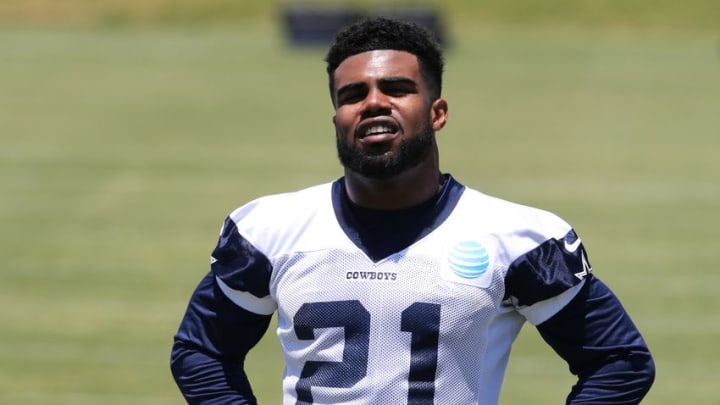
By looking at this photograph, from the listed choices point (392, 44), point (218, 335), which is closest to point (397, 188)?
point (392, 44)

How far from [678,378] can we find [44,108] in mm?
13321

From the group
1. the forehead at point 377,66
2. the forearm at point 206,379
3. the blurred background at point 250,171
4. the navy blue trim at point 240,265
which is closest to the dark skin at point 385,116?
the forehead at point 377,66

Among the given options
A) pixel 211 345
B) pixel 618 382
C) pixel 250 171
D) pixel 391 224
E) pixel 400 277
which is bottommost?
pixel 618 382

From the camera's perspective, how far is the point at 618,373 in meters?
3.30

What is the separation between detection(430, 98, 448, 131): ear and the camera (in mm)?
3358

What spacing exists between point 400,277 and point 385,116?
331 millimetres

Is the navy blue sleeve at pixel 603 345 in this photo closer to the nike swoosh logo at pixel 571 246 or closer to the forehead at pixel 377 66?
the nike swoosh logo at pixel 571 246

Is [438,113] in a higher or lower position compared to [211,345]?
higher

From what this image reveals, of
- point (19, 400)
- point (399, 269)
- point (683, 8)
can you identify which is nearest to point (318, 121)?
point (19, 400)

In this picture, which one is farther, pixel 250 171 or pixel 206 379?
pixel 250 171

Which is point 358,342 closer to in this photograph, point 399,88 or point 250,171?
point 399,88

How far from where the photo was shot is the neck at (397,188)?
3.33 meters

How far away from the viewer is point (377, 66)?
10.9 ft

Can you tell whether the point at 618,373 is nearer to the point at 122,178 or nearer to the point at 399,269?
the point at 399,269
